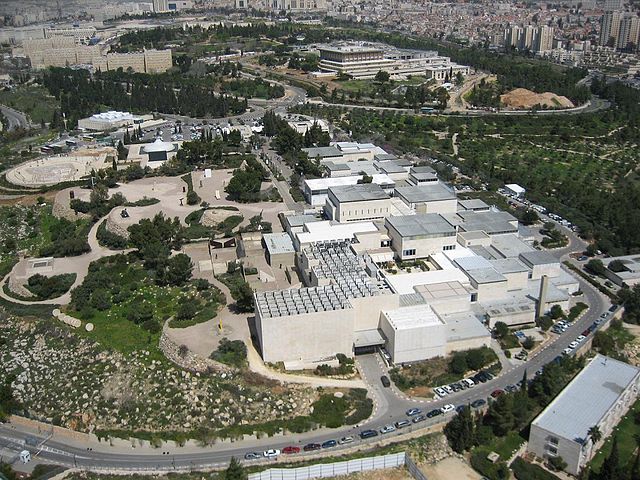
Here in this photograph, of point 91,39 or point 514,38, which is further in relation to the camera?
point 514,38

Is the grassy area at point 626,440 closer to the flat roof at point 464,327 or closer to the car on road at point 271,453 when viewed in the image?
the flat roof at point 464,327

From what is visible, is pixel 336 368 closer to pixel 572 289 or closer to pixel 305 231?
pixel 305 231

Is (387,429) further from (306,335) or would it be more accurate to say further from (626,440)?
(626,440)

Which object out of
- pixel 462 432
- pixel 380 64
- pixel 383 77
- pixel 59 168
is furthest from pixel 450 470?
pixel 380 64

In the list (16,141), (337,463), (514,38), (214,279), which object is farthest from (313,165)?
(514,38)

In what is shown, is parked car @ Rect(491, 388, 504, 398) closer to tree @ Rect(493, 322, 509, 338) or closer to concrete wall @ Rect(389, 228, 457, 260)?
tree @ Rect(493, 322, 509, 338)

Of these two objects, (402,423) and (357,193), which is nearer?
(402,423)
